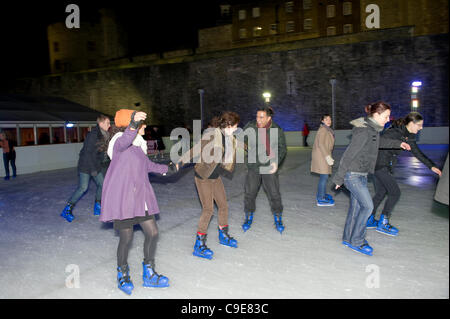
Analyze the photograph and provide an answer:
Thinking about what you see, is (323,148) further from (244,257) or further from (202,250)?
(202,250)

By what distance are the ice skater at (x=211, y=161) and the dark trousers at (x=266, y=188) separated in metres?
0.97

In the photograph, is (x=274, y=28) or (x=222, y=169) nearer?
(x=222, y=169)

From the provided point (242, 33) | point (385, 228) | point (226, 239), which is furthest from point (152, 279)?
point (242, 33)

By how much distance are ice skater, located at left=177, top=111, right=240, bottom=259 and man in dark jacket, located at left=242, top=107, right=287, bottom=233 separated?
83 centimetres

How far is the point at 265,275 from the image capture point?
3453 mm

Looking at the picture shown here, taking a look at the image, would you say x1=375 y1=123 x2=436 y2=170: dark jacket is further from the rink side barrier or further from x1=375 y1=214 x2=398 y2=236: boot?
the rink side barrier

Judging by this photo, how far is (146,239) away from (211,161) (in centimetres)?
115

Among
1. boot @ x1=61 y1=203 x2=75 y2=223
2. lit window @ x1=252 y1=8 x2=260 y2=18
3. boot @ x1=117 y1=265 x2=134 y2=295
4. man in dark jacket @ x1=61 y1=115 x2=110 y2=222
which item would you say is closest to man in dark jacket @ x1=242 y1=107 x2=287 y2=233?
boot @ x1=117 y1=265 x2=134 y2=295

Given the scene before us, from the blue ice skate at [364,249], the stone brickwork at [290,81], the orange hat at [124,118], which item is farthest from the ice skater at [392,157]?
the stone brickwork at [290,81]

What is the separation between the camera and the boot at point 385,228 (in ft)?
15.3

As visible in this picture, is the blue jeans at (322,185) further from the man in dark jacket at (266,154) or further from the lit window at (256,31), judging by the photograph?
the lit window at (256,31)

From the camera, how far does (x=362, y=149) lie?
394 centimetres
